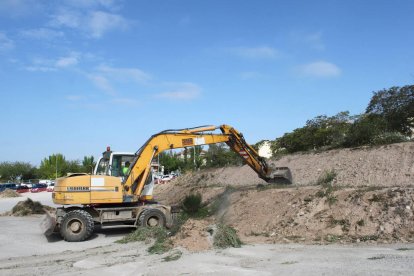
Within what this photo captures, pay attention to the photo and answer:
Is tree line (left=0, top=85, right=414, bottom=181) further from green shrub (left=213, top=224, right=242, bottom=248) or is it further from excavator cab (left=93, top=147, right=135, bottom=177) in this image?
green shrub (left=213, top=224, right=242, bottom=248)

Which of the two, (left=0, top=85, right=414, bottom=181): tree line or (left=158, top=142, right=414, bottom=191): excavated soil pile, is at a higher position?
(left=0, top=85, right=414, bottom=181): tree line

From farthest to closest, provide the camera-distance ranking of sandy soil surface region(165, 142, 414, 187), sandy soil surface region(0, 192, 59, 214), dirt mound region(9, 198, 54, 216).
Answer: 1. sandy soil surface region(0, 192, 59, 214)
2. dirt mound region(9, 198, 54, 216)
3. sandy soil surface region(165, 142, 414, 187)

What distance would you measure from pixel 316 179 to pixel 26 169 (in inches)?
3746

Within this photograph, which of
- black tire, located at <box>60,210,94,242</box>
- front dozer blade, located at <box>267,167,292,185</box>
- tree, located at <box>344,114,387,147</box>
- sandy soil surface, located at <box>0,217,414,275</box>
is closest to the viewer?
sandy soil surface, located at <box>0,217,414,275</box>

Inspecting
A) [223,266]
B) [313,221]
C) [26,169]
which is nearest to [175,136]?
[313,221]

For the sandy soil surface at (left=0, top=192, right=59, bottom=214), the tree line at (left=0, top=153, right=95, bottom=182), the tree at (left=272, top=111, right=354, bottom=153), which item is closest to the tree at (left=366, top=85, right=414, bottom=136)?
the tree at (left=272, top=111, right=354, bottom=153)

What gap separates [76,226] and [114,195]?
1670 millimetres

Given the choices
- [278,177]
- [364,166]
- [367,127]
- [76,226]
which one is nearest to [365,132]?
[367,127]

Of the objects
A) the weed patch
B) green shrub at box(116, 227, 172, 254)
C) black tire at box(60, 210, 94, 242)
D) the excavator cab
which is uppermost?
the excavator cab

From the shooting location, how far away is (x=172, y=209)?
54.4 ft

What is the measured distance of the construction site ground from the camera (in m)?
9.51

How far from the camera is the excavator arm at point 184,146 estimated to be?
16.0 meters

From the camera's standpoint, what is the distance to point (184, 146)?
17.0 meters

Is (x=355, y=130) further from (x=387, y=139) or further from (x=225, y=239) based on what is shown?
(x=225, y=239)
